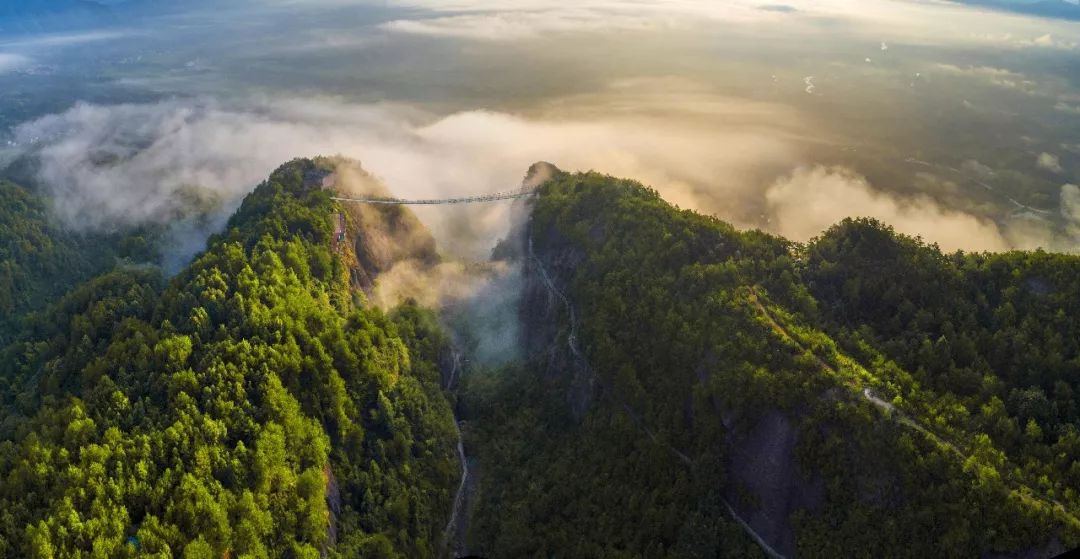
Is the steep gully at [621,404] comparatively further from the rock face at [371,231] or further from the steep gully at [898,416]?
the rock face at [371,231]

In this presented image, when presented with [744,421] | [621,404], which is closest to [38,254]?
[621,404]

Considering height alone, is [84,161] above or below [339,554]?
above

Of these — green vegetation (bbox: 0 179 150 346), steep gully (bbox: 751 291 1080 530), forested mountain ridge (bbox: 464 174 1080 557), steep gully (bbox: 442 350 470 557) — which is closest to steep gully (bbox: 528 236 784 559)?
forested mountain ridge (bbox: 464 174 1080 557)

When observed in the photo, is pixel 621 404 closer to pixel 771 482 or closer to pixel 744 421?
pixel 744 421

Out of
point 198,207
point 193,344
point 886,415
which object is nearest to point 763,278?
point 886,415

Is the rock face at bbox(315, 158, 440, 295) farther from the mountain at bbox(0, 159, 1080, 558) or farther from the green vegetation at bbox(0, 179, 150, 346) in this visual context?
the green vegetation at bbox(0, 179, 150, 346)

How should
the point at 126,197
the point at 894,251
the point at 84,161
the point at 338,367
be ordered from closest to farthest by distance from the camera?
the point at 894,251 < the point at 338,367 < the point at 126,197 < the point at 84,161

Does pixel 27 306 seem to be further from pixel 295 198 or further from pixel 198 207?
pixel 295 198
